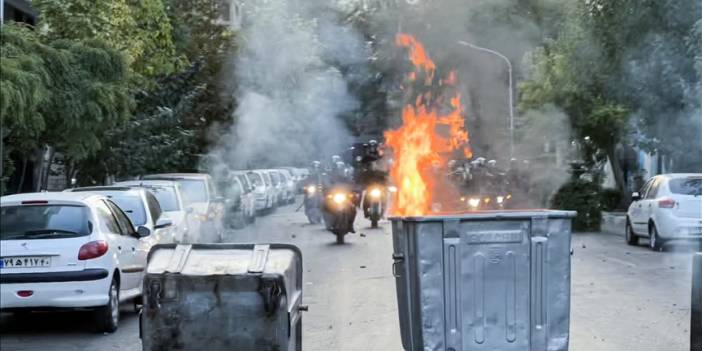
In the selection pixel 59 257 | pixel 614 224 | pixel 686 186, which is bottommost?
pixel 614 224

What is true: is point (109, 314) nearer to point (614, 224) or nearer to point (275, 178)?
point (614, 224)

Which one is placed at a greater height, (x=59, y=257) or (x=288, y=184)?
(x=59, y=257)

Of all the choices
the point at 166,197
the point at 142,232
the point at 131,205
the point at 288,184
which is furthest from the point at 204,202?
the point at 288,184

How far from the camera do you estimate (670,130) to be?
76.4ft

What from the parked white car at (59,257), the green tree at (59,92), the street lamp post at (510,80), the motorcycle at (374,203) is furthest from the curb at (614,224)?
the parked white car at (59,257)

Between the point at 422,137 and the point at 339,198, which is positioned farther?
the point at 339,198

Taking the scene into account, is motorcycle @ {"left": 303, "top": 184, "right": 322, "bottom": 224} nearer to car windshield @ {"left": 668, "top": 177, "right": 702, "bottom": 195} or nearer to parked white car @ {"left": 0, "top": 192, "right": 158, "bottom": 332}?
car windshield @ {"left": 668, "top": 177, "right": 702, "bottom": 195}

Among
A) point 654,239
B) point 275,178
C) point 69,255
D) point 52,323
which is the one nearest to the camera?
point 69,255

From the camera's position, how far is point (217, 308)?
7.29 m

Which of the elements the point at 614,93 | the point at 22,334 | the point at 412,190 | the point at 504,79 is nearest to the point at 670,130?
the point at 614,93

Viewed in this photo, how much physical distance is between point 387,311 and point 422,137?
8.36 feet

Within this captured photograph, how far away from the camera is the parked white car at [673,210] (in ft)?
63.5

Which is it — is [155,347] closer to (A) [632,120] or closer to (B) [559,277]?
(B) [559,277]

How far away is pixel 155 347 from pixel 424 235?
6.51ft
